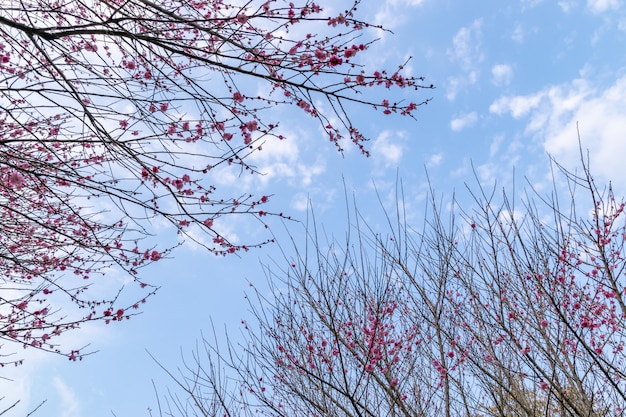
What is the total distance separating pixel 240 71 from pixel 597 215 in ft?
15.3

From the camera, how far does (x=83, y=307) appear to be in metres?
4.84

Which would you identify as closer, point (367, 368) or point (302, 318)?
point (367, 368)

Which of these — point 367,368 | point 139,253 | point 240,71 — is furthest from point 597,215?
point 139,253

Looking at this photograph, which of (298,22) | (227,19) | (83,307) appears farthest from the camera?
(83,307)

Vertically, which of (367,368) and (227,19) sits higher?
(227,19)

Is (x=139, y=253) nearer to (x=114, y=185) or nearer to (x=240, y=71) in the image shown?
(x=114, y=185)

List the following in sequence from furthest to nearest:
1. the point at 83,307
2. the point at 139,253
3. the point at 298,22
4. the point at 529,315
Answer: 1. the point at 529,315
2. the point at 83,307
3. the point at 139,253
4. the point at 298,22

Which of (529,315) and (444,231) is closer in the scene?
(529,315)

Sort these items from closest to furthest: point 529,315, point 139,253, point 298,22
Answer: point 298,22 < point 139,253 < point 529,315

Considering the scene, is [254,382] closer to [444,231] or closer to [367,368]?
[367,368]

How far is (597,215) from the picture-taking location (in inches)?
210

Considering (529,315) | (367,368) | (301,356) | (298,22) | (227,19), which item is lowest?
(367,368)

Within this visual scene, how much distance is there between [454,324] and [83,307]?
434 centimetres

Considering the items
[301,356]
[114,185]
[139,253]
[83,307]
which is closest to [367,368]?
[301,356]
